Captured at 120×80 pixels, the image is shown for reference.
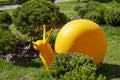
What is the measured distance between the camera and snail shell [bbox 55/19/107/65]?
1345 cm

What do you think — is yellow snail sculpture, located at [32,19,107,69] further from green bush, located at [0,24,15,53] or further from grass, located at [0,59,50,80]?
green bush, located at [0,24,15,53]

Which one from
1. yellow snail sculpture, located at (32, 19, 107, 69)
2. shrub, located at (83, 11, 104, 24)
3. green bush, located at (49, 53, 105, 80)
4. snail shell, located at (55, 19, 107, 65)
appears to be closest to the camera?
green bush, located at (49, 53, 105, 80)

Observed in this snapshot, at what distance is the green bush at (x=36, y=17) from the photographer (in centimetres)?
1588

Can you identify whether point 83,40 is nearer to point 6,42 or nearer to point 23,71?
point 23,71

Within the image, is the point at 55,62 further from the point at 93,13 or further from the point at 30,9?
the point at 93,13

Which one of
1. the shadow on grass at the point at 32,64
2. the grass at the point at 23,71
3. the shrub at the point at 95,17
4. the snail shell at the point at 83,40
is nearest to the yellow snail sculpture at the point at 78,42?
the snail shell at the point at 83,40

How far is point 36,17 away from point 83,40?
3.23 m

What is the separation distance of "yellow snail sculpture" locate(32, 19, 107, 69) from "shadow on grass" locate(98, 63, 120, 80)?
626 millimetres

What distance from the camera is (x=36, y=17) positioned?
15.8m

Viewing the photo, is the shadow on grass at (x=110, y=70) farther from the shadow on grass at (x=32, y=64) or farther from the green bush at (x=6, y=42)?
the green bush at (x=6, y=42)

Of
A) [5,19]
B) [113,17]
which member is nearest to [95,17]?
[113,17]

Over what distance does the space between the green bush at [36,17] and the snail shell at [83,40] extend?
213 centimetres

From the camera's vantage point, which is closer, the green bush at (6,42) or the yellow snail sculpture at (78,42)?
the yellow snail sculpture at (78,42)

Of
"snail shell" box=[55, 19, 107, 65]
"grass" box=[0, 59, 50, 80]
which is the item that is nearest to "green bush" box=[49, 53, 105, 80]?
"snail shell" box=[55, 19, 107, 65]
